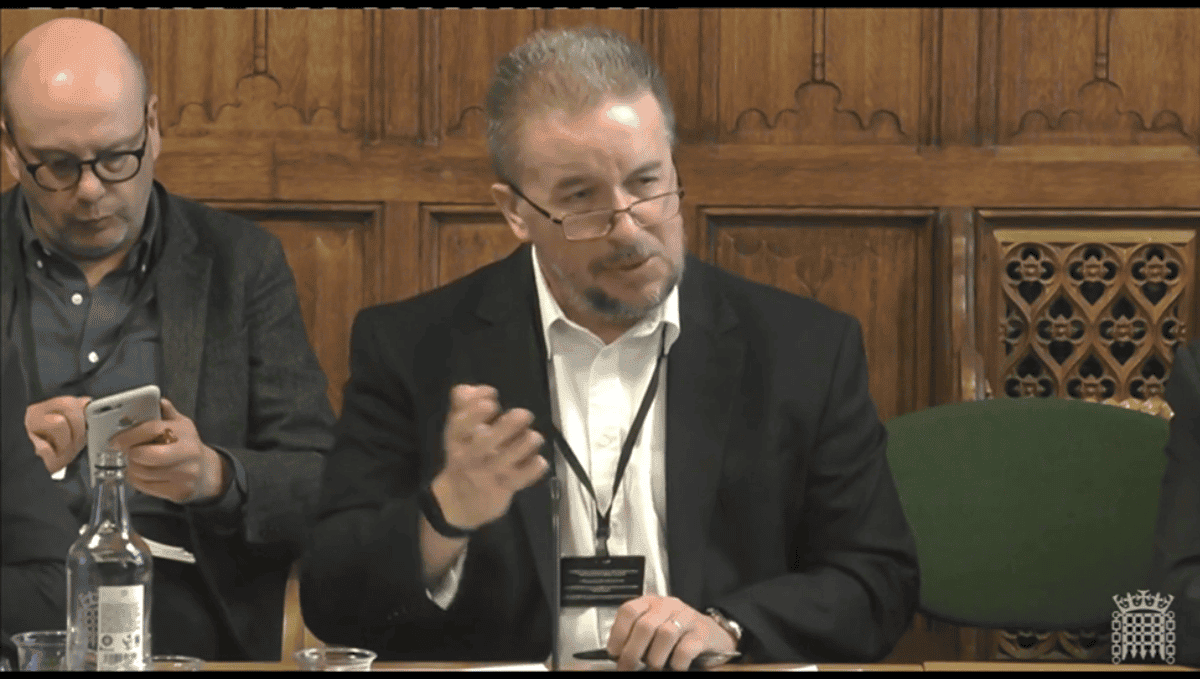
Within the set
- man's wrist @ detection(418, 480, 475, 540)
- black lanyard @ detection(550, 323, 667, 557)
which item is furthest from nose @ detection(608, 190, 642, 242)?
man's wrist @ detection(418, 480, 475, 540)

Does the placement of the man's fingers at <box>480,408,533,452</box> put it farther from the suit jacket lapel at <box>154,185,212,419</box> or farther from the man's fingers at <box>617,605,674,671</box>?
the suit jacket lapel at <box>154,185,212,419</box>

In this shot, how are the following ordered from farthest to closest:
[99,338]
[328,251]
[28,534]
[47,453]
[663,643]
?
[328,251] → [99,338] → [47,453] → [28,534] → [663,643]

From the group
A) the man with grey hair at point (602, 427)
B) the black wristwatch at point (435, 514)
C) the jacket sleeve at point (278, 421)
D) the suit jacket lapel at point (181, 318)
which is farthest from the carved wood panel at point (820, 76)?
the black wristwatch at point (435, 514)

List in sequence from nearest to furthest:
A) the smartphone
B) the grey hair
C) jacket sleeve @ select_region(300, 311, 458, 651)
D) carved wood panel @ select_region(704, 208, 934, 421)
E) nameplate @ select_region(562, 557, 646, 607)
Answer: nameplate @ select_region(562, 557, 646, 607), jacket sleeve @ select_region(300, 311, 458, 651), the grey hair, the smartphone, carved wood panel @ select_region(704, 208, 934, 421)

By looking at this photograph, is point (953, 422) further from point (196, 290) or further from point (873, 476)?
point (196, 290)

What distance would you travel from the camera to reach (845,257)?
11.0 feet

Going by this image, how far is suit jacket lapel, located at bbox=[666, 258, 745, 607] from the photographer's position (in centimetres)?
257

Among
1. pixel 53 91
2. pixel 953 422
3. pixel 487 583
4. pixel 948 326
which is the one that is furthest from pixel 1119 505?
pixel 53 91

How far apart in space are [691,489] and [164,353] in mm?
1051

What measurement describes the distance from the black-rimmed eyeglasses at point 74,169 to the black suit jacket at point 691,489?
2.07 ft

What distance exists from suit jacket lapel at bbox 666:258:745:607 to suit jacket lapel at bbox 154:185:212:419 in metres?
0.92

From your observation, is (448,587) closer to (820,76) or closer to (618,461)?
(618,461)

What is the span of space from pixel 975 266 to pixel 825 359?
34.8 inches

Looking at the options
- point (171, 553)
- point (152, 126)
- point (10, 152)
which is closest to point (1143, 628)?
point (171, 553)
